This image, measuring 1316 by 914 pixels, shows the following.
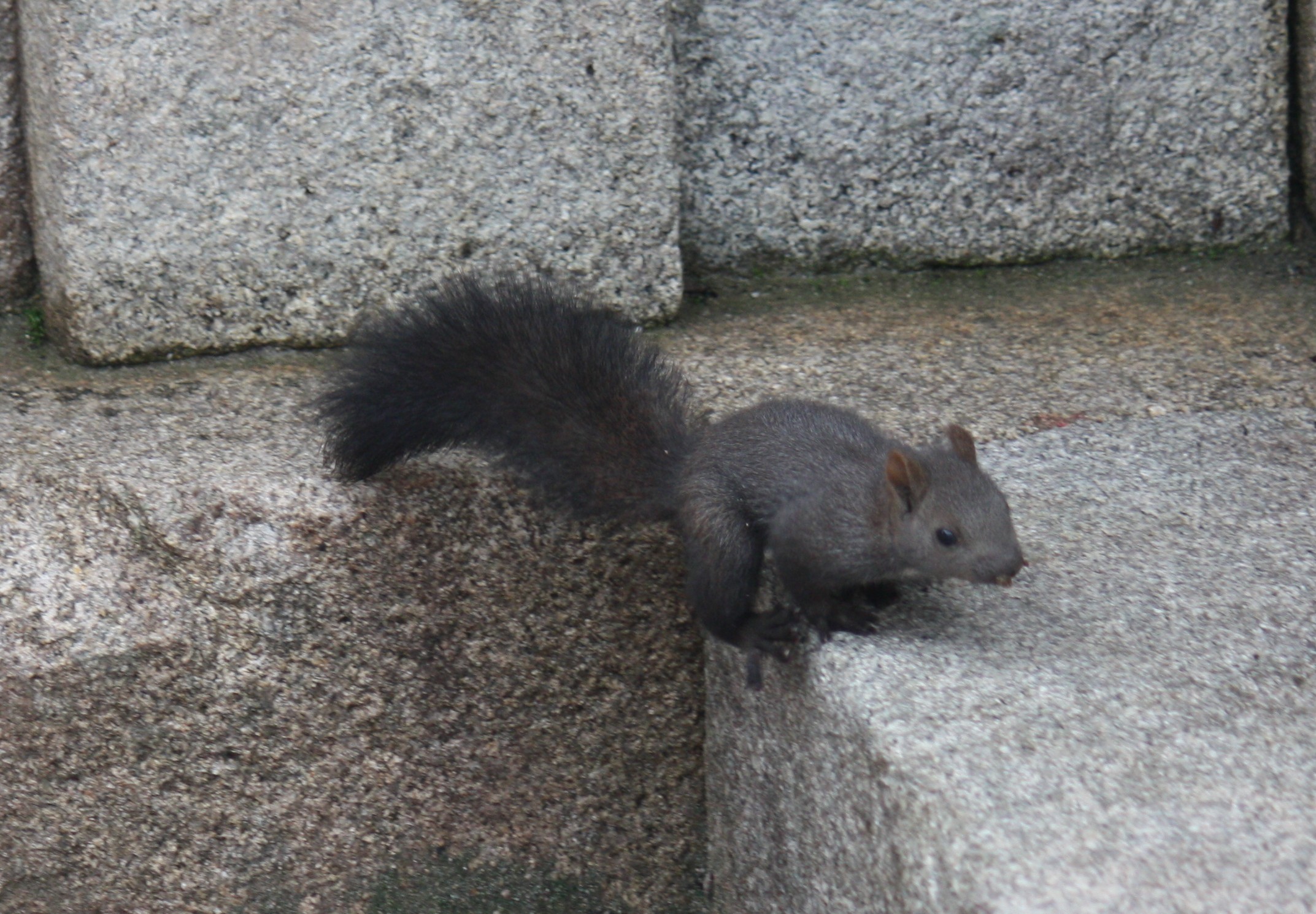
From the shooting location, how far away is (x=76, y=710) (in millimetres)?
2533

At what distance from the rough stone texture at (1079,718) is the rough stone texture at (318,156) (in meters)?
1.12

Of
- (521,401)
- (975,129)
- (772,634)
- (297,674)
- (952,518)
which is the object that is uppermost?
(975,129)

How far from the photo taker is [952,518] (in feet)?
7.06

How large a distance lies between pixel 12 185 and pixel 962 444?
2.26 meters

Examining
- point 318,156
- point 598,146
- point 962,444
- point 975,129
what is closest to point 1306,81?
point 975,129

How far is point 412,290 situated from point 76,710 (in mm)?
1163

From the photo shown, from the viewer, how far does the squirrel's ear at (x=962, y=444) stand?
2223 mm

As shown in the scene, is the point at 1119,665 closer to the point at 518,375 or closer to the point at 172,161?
the point at 518,375

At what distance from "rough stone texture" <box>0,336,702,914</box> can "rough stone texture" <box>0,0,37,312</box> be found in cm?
40

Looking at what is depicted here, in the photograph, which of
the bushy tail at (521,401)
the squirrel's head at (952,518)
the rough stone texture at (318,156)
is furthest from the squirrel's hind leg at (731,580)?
the rough stone texture at (318,156)

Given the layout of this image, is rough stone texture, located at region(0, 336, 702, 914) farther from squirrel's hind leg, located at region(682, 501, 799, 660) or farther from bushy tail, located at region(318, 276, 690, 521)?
squirrel's hind leg, located at region(682, 501, 799, 660)

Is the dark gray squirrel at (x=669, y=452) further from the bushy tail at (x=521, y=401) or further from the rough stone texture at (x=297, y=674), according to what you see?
the rough stone texture at (x=297, y=674)

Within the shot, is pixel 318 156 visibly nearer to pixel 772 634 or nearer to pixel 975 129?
pixel 772 634

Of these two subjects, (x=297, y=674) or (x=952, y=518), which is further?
(x=297, y=674)
